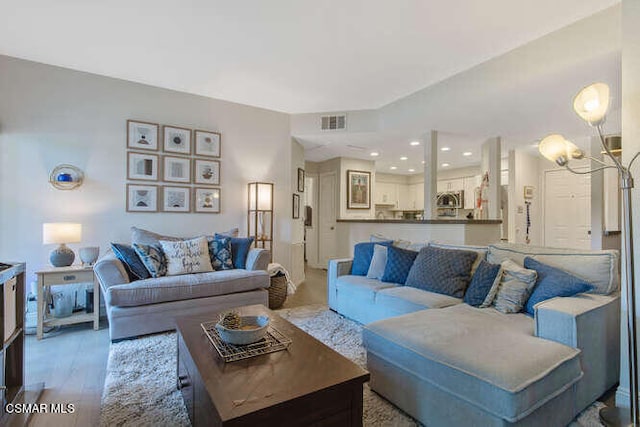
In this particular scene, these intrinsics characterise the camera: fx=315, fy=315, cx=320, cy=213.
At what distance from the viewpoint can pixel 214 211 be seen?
A: 4223mm

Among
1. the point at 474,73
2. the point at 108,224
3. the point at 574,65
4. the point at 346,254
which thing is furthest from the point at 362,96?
the point at 108,224

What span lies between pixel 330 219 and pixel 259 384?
5420mm

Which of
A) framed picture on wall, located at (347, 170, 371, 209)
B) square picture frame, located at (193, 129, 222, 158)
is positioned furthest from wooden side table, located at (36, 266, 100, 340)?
framed picture on wall, located at (347, 170, 371, 209)

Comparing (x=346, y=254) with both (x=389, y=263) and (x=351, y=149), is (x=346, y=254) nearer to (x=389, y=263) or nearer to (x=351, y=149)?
(x=351, y=149)

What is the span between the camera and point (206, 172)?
4.18 meters

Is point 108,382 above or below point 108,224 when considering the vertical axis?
below

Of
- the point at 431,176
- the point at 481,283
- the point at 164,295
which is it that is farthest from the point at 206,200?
the point at 481,283

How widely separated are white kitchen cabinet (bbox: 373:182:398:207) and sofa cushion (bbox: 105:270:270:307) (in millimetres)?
5544

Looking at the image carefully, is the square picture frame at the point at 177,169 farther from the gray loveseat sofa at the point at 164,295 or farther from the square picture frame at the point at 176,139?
the gray loveseat sofa at the point at 164,295

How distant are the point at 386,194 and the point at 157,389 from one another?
7361 millimetres

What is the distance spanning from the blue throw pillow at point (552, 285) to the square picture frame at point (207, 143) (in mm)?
3754

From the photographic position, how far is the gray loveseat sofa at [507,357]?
1355 millimetres

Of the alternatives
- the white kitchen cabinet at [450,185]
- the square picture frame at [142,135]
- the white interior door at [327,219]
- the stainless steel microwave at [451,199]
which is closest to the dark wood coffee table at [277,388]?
the square picture frame at [142,135]

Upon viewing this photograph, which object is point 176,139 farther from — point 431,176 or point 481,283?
point 481,283
